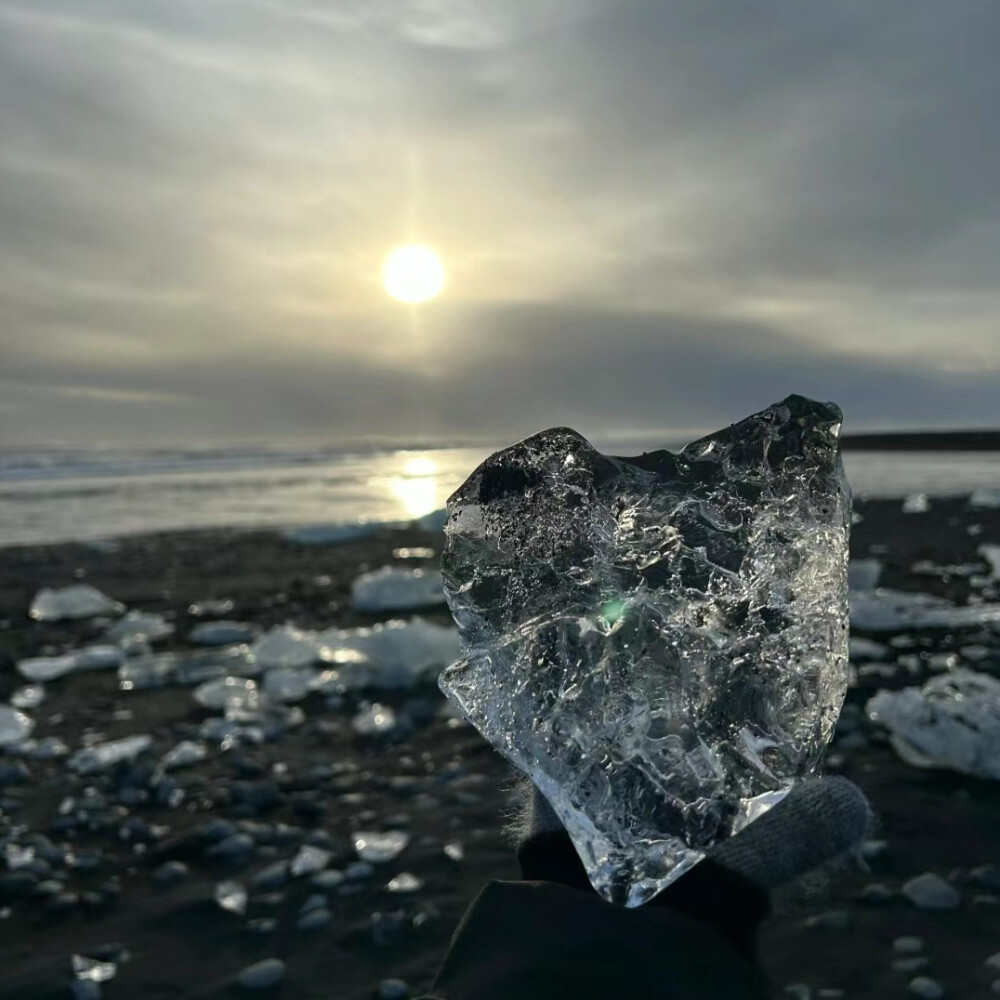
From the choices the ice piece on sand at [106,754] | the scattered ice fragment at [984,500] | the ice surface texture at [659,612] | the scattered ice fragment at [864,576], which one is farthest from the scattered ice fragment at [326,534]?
the ice surface texture at [659,612]

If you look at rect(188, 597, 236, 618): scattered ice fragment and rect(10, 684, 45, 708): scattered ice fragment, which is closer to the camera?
rect(10, 684, 45, 708): scattered ice fragment

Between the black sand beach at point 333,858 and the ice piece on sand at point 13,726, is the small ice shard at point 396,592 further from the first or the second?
the ice piece on sand at point 13,726

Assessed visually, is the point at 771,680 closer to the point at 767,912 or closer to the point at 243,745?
the point at 767,912

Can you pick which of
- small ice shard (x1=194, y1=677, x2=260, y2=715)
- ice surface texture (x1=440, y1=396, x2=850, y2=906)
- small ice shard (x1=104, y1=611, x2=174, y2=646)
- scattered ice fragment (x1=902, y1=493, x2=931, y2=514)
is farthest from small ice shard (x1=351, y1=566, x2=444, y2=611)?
scattered ice fragment (x1=902, y1=493, x2=931, y2=514)

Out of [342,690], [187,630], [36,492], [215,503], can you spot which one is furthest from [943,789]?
[36,492]

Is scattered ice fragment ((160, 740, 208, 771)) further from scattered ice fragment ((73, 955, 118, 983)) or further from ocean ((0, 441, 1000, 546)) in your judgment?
ocean ((0, 441, 1000, 546))
